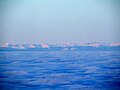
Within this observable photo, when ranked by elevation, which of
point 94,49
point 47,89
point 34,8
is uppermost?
point 34,8

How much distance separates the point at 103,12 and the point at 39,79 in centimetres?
160

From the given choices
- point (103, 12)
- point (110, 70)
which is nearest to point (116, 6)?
point (103, 12)

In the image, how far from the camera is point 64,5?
3768mm

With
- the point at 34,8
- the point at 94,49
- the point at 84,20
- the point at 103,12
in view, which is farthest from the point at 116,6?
the point at 34,8

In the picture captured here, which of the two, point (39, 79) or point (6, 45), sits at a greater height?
point (6, 45)

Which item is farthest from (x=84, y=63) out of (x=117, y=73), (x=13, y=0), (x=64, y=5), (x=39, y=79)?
(x=13, y=0)

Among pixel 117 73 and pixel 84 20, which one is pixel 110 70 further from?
pixel 84 20

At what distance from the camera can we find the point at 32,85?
368 cm

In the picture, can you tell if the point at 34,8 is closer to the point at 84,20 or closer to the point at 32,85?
the point at 84,20

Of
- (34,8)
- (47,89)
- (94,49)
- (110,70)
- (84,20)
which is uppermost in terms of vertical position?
(34,8)

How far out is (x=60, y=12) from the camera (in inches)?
148

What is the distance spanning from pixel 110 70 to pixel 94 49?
→ 449 millimetres

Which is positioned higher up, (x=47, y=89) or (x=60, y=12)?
(x=60, y=12)

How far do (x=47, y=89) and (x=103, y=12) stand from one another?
5.37ft
